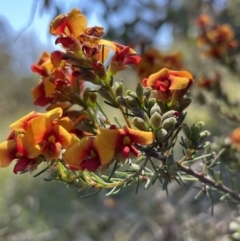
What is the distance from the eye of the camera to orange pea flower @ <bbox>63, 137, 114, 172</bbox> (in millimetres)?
1024

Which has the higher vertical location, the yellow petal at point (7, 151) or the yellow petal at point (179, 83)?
the yellow petal at point (7, 151)

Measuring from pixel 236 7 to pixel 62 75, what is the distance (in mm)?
2817

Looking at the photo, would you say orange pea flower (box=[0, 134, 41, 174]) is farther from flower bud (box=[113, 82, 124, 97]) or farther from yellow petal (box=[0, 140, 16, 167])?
flower bud (box=[113, 82, 124, 97])

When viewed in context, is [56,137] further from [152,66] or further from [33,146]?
[152,66]

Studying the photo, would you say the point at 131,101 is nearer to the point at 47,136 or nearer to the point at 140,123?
the point at 140,123

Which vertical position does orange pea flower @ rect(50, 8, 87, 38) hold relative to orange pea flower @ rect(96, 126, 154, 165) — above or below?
above

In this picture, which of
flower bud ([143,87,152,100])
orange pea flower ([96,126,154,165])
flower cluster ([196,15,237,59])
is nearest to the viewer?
orange pea flower ([96,126,154,165])

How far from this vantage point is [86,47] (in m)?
1.11

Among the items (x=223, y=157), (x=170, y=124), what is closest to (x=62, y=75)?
(x=170, y=124)

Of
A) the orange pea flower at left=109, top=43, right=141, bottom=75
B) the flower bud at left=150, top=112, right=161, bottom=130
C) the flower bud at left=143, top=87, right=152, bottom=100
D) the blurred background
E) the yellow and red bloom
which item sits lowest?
the blurred background

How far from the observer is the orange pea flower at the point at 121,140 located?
3.34ft

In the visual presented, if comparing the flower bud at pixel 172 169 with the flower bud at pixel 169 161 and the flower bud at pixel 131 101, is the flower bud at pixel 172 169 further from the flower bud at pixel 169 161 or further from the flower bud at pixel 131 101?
the flower bud at pixel 131 101

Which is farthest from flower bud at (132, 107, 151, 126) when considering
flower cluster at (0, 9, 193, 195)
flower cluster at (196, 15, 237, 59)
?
flower cluster at (196, 15, 237, 59)

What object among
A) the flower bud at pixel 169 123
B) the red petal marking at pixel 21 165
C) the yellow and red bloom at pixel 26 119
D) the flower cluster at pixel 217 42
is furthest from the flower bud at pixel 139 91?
the flower cluster at pixel 217 42
